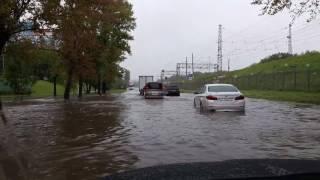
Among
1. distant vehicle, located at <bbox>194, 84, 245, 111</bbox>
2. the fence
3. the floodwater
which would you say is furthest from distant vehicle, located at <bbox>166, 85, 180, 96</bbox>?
the floodwater

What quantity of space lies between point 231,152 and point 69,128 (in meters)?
8.09

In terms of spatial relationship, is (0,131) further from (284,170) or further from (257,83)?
(257,83)

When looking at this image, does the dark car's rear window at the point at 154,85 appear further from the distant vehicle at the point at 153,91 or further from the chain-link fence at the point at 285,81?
the chain-link fence at the point at 285,81

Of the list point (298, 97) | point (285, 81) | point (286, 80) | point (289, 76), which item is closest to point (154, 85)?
point (285, 81)

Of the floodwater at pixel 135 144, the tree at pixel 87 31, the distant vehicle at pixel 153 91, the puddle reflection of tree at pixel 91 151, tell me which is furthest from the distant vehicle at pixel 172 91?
the puddle reflection of tree at pixel 91 151

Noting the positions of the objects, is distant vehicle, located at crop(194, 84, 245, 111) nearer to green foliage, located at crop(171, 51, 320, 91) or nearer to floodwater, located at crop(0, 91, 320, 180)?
floodwater, located at crop(0, 91, 320, 180)

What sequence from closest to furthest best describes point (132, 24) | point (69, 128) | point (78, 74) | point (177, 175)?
point (177, 175) < point (69, 128) < point (78, 74) < point (132, 24)

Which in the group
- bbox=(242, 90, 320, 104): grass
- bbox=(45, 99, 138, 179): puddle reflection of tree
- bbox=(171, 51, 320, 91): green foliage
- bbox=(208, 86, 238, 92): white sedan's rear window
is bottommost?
bbox=(45, 99, 138, 179): puddle reflection of tree

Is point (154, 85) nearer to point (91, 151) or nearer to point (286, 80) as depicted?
point (286, 80)

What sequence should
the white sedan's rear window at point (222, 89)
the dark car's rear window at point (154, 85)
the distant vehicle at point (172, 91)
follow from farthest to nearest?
the distant vehicle at point (172, 91) < the dark car's rear window at point (154, 85) < the white sedan's rear window at point (222, 89)

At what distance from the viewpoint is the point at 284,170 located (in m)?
4.28

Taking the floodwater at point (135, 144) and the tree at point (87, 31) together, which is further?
the tree at point (87, 31)

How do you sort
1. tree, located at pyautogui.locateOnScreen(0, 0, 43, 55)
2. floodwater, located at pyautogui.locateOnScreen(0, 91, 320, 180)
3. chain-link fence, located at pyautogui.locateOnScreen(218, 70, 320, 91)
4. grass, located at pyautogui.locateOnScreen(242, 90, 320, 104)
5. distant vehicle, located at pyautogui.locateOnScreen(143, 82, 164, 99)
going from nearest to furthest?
floodwater, located at pyautogui.locateOnScreen(0, 91, 320, 180)
tree, located at pyautogui.locateOnScreen(0, 0, 43, 55)
grass, located at pyautogui.locateOnScreen(242, 90, 320, 104)
chain-link fence, located at pyautogui.locateOnScreen(218, 70, 320, 91)
distant vehicle, located at pyautogui.locateOnScreen(143, 82, 164, 99)

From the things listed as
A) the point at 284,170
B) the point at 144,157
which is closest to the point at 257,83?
the point at 144,157
